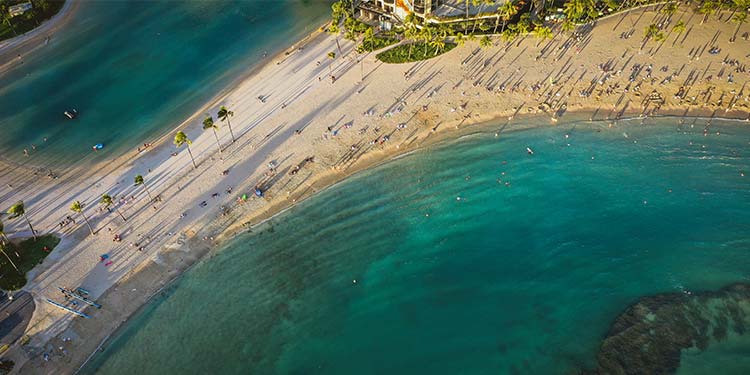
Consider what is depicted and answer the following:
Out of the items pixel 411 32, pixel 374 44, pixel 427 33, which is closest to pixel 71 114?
pixel 374 44

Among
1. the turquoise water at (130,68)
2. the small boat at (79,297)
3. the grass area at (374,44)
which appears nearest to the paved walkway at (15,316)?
the small boat at (79,297)

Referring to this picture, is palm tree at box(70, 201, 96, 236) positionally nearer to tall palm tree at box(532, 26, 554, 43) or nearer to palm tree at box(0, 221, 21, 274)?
palm tree at box(0, 221, 21, 274)

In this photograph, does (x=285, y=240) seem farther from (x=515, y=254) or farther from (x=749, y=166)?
(x=749, y=166)

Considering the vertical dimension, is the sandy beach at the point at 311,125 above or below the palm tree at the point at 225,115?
below

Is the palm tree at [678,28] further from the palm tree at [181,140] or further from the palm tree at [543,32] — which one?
the palm tree at [181,140]

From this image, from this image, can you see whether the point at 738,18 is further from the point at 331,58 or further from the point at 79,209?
the point at 79,209

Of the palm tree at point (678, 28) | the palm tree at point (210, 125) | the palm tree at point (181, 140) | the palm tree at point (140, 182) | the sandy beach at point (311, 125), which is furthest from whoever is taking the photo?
the palm tree at point (678, 28)

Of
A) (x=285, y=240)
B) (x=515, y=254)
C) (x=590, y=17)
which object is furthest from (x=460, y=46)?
(x=285, y=240)
